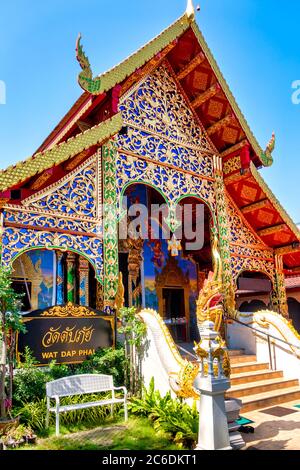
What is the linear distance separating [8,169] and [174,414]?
435cm

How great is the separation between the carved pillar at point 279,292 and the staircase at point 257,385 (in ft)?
9.54

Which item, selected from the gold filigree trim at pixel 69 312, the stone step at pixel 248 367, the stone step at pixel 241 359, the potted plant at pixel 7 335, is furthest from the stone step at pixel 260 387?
the potted plant at pixel 7 335

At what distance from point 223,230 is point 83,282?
149 inches

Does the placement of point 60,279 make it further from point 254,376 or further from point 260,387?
point 260,387

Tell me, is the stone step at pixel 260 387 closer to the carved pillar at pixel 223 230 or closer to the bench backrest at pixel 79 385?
the bench backrest at pixel 79 385

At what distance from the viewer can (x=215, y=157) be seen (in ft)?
33.1

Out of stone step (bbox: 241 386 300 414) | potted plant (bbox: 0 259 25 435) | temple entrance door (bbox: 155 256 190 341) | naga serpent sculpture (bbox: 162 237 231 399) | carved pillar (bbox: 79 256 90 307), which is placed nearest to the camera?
naga serpent sculpture (bbox: 162 237 231 399)

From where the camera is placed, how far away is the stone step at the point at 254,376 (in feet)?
22.6

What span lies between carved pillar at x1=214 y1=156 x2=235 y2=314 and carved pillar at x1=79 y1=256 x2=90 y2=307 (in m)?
3.33

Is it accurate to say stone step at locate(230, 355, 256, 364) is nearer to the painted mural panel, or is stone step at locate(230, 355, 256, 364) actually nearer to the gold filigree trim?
the gold filigree trim

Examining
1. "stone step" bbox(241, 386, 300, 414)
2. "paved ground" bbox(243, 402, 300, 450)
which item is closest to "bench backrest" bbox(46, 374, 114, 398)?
"paved ground" bbox(243, 402, 300, 450)

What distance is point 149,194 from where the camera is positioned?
1147cm

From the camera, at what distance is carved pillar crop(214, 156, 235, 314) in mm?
9328
